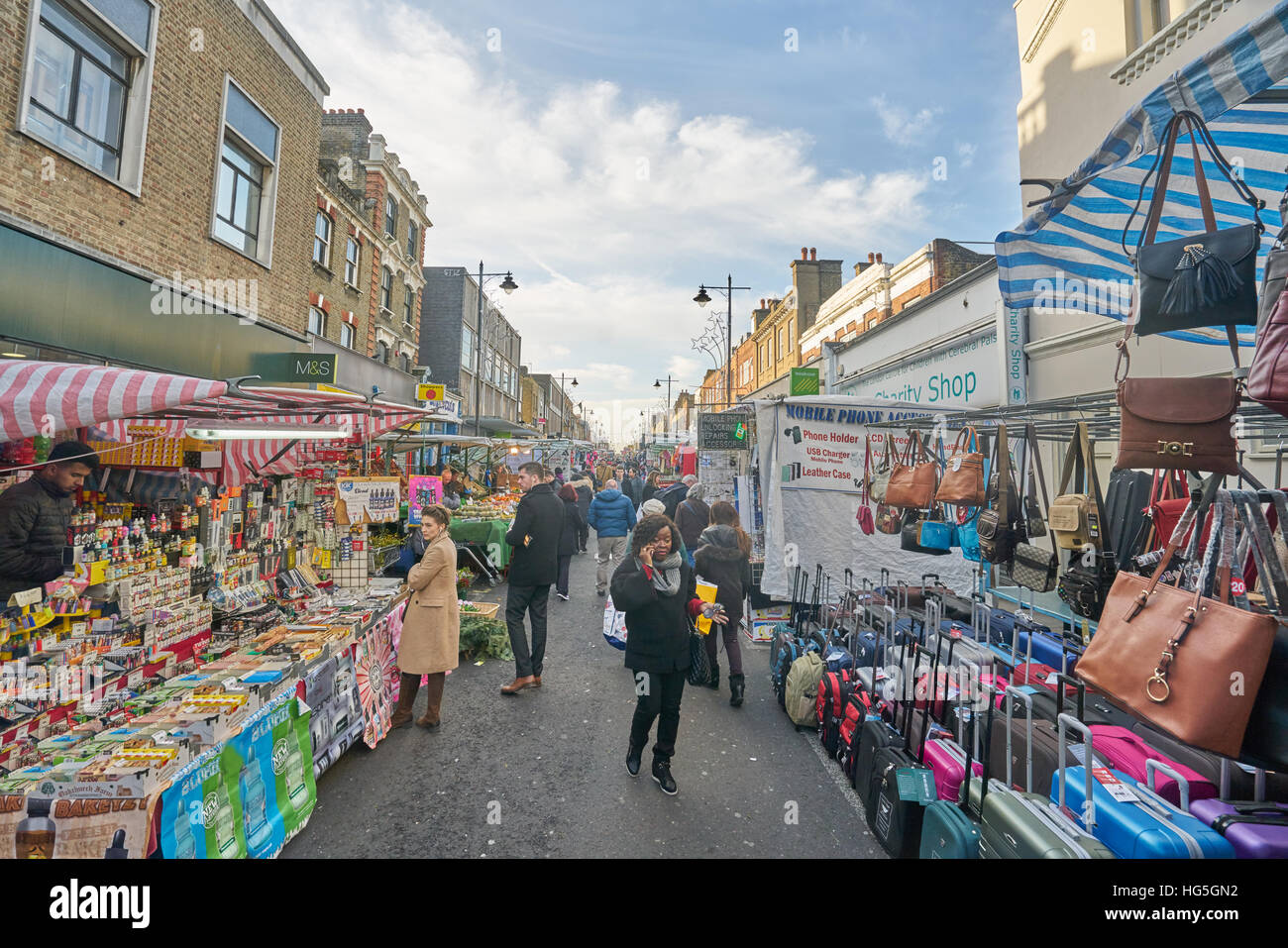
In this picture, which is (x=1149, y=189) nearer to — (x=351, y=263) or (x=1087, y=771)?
(x=1087, y=771)

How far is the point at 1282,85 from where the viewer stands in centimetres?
232

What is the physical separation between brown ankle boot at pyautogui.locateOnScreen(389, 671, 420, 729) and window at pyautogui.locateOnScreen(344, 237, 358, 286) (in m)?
15.7

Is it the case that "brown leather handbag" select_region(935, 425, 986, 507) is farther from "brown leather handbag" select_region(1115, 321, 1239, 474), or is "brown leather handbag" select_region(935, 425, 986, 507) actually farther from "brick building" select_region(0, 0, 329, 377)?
"brick building" select_region(0, 0, 329, 377)

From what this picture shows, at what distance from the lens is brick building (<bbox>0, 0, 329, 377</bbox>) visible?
6.59m

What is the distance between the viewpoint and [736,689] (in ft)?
19.0

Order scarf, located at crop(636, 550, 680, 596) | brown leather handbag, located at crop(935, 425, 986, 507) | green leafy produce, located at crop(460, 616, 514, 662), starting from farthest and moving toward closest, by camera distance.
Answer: green leafy produce, located at crop(460, 616, 514, 662)
scarf, located at crop(636, 550, 680, 596)
brown leather handbag, located at crop(935, 425, 986, 507)

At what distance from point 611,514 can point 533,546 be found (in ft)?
14.5

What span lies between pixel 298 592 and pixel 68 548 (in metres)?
2.38

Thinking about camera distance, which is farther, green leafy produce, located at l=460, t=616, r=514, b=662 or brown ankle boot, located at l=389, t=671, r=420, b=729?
green leafy produce, located at l=460, t=616, r=514, b=662

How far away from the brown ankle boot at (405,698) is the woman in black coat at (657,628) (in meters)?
2.15

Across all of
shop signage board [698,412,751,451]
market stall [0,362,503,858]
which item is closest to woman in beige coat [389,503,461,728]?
market stall [0,362,503,858]

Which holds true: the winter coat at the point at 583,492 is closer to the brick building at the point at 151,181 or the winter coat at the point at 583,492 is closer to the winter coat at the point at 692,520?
the winter coat at the point at 692,520
